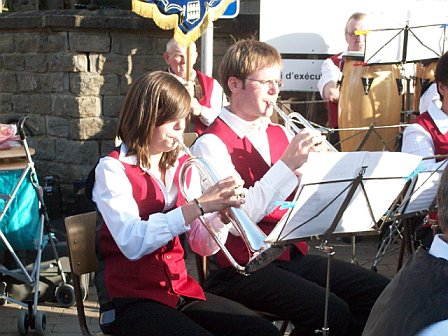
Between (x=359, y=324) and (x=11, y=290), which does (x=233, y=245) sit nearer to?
(x=359, y=324)

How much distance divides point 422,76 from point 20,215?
2955 mm

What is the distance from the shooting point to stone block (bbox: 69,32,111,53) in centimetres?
643

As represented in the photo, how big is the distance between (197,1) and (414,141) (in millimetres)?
2490

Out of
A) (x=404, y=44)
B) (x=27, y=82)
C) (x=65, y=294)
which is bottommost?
(x=65, y=294)

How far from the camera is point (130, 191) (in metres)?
2.66

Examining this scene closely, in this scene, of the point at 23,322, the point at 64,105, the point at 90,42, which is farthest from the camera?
the point at 64,105

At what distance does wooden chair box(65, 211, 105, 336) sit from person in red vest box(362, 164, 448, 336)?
125cm

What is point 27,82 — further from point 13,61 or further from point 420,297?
point 420,297

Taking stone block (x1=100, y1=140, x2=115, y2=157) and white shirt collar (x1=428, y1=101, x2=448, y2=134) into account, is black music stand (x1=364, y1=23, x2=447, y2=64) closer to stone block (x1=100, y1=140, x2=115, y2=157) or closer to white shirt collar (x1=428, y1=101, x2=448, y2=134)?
white shirt collar (x1=428, y1=101, x2=448, y2=134)

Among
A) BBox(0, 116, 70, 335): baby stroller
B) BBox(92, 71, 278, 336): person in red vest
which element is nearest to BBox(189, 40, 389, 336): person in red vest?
BBox(92, 71, 278, 336): person in red vest

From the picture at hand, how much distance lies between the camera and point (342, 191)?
2447mm

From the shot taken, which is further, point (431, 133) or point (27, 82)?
point (27, 82)

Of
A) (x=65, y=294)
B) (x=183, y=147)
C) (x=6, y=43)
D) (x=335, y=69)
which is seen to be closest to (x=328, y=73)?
(x=335, y=69)

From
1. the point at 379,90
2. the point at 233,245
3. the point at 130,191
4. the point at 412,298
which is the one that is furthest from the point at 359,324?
the point at 379,90
